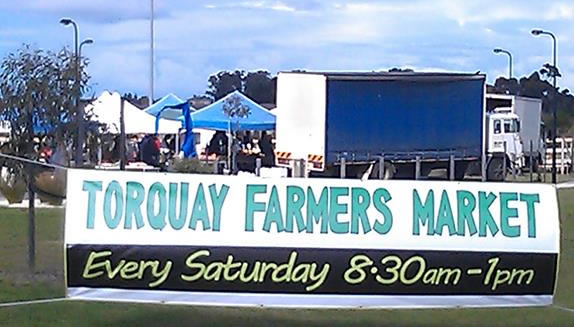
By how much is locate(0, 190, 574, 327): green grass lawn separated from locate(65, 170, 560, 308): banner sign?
5.20 feet

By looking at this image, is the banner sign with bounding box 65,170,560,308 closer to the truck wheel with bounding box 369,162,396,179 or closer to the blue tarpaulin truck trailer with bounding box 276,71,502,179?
the blue tarpaulin truck trailer with bounding box 276,71,502,179

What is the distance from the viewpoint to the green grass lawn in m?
10.3

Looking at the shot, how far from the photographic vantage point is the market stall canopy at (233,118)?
3681 cm

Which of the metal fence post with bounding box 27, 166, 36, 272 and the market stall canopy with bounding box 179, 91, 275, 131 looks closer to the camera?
the metal fence post with bounding box 27, 166, 36, 272

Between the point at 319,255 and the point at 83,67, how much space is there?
6222 mm

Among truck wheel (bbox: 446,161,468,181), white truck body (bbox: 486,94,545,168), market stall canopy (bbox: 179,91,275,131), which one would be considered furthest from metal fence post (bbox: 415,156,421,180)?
white truck body (bbox: 486,94,545,168)

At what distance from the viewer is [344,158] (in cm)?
3466

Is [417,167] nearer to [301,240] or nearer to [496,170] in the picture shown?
[496,170]

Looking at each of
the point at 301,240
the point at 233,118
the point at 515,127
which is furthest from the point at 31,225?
the point at 515,127

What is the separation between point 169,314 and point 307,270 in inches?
95.6

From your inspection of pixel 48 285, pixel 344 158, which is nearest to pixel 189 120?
pixel 344 158

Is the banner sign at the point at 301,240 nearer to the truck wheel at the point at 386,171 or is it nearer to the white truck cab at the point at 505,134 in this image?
the truck wheel at the point at 386,171

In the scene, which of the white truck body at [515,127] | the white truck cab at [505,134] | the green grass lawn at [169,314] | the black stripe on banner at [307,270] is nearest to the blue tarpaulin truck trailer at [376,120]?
the white truck body at [515,127]

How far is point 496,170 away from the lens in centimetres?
4238
